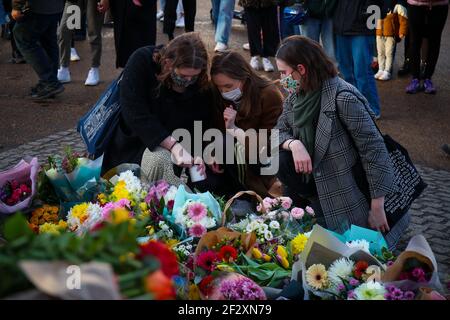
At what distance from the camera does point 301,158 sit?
386cm

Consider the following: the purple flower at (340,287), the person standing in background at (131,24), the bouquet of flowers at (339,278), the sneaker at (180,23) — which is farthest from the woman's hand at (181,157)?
the sneaker at (180,23)

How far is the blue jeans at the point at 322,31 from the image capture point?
691 cm

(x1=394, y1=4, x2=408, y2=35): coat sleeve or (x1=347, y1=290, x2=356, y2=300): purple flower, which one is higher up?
(x1=347, y1=290, x2=356, y2=300): purple flower

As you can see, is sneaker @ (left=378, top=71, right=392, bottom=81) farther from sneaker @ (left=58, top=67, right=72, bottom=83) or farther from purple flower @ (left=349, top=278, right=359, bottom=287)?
purple flower @ (left=349, top=278, right=359, bottom=287)

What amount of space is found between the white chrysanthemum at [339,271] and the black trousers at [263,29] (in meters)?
5.48

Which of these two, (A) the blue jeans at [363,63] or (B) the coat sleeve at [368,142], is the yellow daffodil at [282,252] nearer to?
(B) the coat sleeve at [368,142]

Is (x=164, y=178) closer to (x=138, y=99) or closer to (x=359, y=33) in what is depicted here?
(x=138, y=99)

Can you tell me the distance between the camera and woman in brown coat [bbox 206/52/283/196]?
4.12 m

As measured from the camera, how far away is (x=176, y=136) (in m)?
4.30

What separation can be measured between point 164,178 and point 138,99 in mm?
480

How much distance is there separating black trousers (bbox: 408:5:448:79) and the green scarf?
3610mm

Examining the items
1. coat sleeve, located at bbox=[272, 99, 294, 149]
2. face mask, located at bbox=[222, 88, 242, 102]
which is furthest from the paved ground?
face mask, located at bbox=[222, 88, 242, 102]

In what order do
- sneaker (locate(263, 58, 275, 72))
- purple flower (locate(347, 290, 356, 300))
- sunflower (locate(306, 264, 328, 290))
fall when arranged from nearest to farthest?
purple flower (locate(347, 290, 356, 300)) → sunflower (locate(306, 264, 328, 290)) → sneaker (locate(263, 58, 275, 72))
